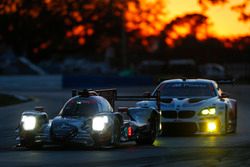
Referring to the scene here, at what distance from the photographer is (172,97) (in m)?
20.1

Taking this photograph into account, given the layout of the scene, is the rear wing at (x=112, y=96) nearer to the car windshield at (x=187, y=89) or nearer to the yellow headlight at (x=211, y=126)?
the car windshield at (x=187, y=89)

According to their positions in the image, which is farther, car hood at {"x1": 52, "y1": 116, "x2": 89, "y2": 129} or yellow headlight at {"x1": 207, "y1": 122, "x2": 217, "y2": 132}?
yellow headlight at {"x1": 207, "y1": 122, "x2": 217, "y2": 132}

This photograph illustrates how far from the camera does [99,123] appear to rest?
50.3 ft

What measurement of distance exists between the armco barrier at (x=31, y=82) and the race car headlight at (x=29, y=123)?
135 feet

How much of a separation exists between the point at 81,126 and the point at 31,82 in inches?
1682

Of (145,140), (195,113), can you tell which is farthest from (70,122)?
(195,113)

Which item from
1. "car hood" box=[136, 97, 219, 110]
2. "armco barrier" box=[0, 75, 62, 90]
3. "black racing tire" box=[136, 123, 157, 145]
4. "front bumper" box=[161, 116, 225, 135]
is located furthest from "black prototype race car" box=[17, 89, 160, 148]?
"armco barrier" box=[0, 75, 62, 90]

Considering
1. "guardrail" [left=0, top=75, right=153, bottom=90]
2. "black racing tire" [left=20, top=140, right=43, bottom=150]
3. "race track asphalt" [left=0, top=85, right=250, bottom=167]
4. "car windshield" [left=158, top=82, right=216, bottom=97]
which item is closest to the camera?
"race track asphalt" [left=0, top=85, right=250, bottom=167]

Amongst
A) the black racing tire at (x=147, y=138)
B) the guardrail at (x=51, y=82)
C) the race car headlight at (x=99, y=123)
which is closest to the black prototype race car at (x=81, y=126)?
the race car headlight at (x=99, y=123)

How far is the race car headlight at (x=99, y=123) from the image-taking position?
15.3m

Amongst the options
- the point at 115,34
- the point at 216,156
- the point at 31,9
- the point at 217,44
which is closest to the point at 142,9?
the point at 115,34

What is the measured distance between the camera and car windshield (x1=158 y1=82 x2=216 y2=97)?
20.2 meters

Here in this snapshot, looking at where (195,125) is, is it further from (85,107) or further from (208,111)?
(85,107)

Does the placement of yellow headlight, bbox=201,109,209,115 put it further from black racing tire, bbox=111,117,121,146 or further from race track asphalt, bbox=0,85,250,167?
black racing tire, bbox=111,117,121,146
